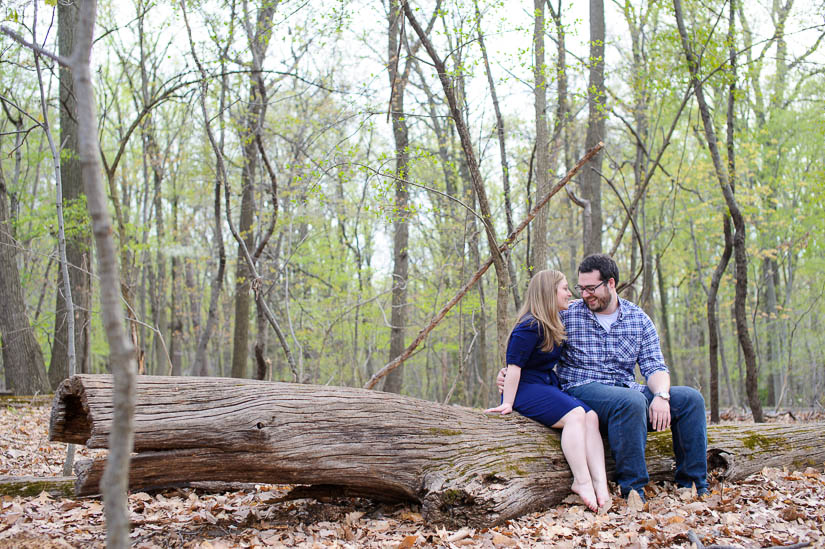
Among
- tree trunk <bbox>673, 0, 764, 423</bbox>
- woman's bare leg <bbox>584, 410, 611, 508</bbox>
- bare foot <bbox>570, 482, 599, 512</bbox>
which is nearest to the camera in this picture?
bare foot <bbox>570, 482, 599, 512</bbox>

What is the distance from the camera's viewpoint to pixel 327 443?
3.54m

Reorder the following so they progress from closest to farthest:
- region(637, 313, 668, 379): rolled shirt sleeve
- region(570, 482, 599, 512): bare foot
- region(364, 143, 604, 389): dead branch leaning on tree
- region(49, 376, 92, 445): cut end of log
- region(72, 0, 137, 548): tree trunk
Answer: region(72, 0, 137, 548): tree trunk < region(49, 376, 92, 445): cut end of log < region(570, 482, 599, 512): bare foot < region(637, 313, 668, 379): rolled shirt sleeve < region(364, 143, 604, 389): dead branch leaning on tree

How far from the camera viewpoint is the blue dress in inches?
167

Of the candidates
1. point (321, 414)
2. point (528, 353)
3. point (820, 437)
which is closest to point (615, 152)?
point (820, 437)

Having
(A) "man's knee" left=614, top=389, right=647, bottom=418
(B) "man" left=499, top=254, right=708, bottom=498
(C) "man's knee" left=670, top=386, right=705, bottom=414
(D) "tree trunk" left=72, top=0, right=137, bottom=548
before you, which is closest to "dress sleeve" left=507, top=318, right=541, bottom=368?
(B) "man" left=499, top=254, right=708, bottom=498

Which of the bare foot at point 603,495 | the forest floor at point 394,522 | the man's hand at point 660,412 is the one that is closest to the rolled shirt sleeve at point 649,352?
the man's hand at point 660,412

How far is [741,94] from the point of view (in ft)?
25.6

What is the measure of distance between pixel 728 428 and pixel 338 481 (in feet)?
11.0

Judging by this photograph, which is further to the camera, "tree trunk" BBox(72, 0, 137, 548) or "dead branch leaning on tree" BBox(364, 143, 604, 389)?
"dead branch leaning on tree" BBox(364, 143, 604, 389)

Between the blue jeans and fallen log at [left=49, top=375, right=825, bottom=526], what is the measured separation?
296 mm

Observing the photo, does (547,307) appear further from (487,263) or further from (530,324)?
(487,263)

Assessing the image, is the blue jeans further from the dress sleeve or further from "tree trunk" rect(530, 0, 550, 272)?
"tree trunk" rect(530, 0, 550, 272)

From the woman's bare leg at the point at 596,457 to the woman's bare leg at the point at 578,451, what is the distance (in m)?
0.03

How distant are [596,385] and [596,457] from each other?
20.3 inches
